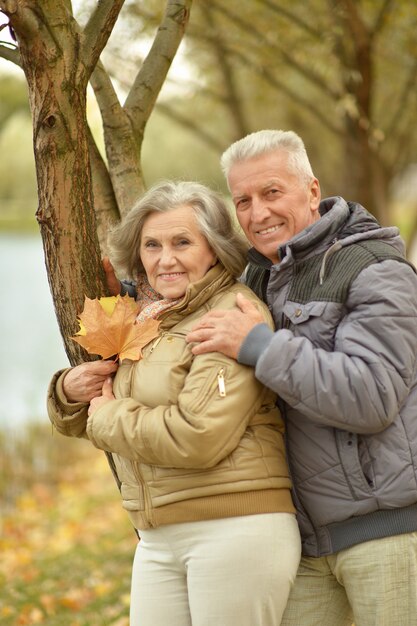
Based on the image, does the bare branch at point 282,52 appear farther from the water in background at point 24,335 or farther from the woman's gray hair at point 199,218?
the water in background at point 24,335

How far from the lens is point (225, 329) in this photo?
2494 millimetres

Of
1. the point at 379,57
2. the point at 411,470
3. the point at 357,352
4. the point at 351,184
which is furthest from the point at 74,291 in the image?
the point at 379,57

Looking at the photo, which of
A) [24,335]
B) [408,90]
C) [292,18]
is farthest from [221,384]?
[24,335]

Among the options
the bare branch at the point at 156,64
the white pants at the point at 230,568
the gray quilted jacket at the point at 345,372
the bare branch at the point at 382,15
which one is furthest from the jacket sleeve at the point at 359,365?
the bare branch at the point at 382,15

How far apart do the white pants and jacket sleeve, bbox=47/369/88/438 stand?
0.54 meters

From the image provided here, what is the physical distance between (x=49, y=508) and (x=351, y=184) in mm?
4867

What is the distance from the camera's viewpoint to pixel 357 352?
2381 mm

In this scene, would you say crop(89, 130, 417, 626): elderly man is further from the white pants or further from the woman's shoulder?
the white pants

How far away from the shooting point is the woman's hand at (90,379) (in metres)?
2.78

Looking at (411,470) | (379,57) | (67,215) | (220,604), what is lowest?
(220,604)

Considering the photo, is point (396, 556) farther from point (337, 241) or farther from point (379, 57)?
point (379, 57)

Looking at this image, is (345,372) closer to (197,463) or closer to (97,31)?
(197,463)

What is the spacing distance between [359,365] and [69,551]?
5.68 metres

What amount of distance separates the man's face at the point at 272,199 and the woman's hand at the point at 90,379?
67 cm
